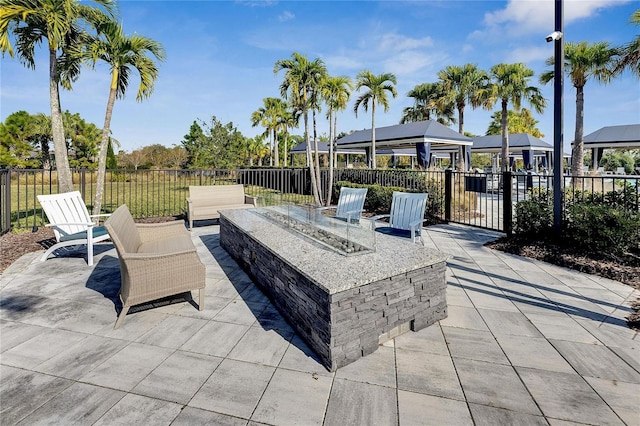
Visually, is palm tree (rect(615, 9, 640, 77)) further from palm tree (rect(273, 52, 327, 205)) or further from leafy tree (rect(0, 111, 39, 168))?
leafy tree (rect(0, 111, 39, 168))

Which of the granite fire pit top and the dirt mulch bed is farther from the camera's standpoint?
the dirt mulch bed

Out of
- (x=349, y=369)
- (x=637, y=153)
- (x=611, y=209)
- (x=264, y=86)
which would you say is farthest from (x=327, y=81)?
(x=637, y=153)

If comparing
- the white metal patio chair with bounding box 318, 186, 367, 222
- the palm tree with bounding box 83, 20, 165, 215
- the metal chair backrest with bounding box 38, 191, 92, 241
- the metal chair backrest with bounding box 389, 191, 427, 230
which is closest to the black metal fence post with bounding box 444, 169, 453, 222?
the white metal patio chair with bounding box 318, 186, 367, 222

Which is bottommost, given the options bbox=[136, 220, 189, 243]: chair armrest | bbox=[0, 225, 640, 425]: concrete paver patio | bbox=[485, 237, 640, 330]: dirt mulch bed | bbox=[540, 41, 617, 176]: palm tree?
bbox=[0, 225, 640, 425]: concrete paver patio

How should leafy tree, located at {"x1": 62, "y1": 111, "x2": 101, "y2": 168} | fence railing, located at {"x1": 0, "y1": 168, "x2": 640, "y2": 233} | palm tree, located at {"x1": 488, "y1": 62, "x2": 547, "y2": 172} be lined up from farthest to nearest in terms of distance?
leafy tree, located at {"x1": 62, "y1": 111, "x2": 101, "y2": 168}
palm tree, located at {"x1": 488, "y1": 62, "x2": 547, "y2": 172}
fence railing, located at {"x1": 0, "y1": 168, "x2": 640, "y2": 233}

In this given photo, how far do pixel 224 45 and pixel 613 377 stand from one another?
1154 centimetres

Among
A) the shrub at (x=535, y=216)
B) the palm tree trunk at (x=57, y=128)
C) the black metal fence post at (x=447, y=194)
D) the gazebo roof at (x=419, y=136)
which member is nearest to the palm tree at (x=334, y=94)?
the gazebo roof at (x=419, y=136)

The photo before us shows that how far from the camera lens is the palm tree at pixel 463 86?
1853 cm

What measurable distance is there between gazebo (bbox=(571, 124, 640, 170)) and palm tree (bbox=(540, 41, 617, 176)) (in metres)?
3.67

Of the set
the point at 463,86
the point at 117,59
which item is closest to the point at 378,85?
the point at 463,86

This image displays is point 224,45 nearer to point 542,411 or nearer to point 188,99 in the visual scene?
point 188,99

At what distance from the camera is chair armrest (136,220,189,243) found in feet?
13.1

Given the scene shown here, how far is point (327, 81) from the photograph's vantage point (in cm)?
1150

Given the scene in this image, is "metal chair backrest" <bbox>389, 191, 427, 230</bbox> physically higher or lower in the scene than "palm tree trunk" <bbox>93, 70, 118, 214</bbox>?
lower
